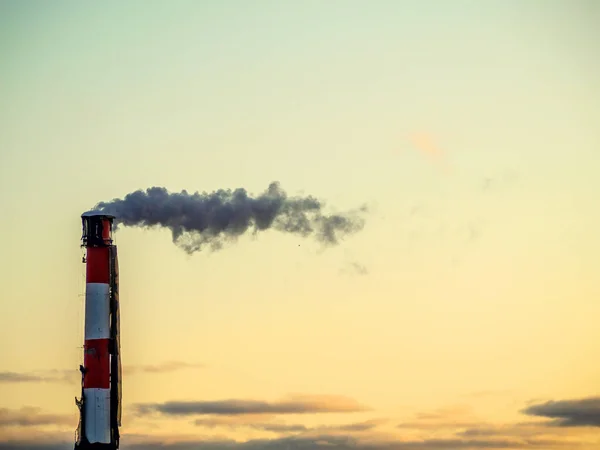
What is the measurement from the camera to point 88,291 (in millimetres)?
160125

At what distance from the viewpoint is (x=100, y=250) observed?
160250mm

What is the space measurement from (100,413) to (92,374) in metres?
1.82

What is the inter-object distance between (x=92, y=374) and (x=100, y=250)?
567 cm

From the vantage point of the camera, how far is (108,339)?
16025 cm

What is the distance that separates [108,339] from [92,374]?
176 cm

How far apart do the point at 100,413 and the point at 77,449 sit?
195 cm

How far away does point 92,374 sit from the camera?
160 meters

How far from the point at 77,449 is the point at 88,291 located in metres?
7.22

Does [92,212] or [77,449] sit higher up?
[92,212]

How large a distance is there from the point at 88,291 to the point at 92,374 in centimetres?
379

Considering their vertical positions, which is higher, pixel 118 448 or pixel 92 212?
pixel 92 212

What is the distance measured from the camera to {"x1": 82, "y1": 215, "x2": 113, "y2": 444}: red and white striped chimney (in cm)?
16000

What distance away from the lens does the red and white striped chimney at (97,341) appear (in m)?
160

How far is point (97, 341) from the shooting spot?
525 feet
